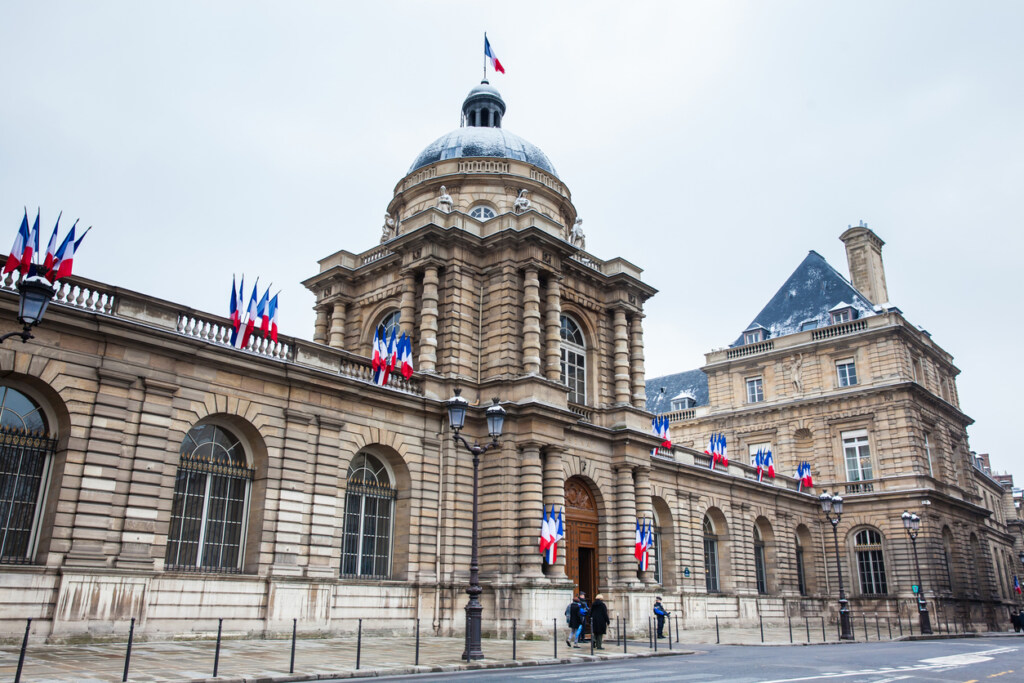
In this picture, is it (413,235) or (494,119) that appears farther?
(494,119)

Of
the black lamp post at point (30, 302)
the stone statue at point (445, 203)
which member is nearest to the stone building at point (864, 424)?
the stone statue at point (445, 203)

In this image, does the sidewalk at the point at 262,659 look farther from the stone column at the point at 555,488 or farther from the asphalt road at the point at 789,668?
the stone column at the point at 555,488

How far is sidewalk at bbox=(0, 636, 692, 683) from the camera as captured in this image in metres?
13.1

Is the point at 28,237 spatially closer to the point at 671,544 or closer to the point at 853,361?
the point at 671,544

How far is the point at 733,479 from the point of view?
4047 cm

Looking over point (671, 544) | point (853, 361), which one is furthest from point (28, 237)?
point (853, 361)

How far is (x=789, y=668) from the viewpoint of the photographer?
1645 cm

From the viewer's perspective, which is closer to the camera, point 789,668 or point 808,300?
point 789,668

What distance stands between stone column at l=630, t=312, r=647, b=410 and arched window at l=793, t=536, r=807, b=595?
1896cm

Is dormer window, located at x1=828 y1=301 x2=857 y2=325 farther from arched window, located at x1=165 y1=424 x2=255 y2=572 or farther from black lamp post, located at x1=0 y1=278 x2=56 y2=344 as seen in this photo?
black lamp post, located at x1=0 y1=278 x2=56 y2=344

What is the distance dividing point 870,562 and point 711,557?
13984mm

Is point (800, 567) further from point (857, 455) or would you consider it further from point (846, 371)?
point (846, 371)

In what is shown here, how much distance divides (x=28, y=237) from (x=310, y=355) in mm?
8074

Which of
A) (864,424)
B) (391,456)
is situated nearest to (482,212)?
(391,456)
